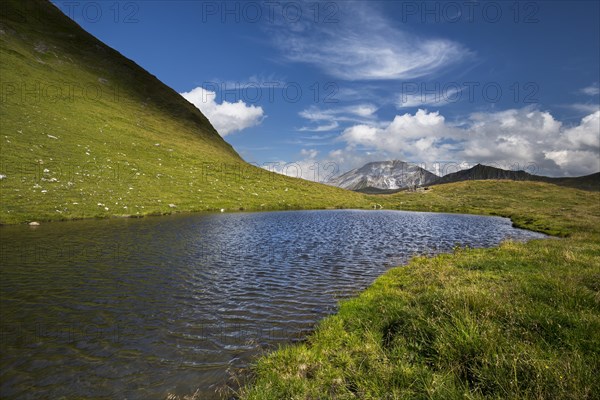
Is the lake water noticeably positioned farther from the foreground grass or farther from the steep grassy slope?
the steep grassy slope

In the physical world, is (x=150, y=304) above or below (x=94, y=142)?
below

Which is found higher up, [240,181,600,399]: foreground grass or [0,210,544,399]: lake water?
[240,181,600,399]: foreground grass

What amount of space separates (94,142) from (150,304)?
63.1m

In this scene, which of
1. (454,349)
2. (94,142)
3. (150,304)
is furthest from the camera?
(94,142)

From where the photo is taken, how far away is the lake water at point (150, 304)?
345 inches

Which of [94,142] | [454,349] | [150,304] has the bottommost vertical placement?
[150,304]

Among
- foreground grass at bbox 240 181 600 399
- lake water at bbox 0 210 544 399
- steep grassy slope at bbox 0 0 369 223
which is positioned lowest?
lake water at bbox 0 210 544 399

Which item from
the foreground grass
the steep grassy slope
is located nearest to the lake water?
the foreground grass

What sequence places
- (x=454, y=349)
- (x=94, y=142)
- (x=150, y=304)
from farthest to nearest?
(x=94, y=142) → (x=150, y=304) → (x=454, y=349)

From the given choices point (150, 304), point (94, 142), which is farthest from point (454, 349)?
point (94, 142)

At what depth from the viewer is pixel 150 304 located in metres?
14.0

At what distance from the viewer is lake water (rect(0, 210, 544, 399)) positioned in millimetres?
8766

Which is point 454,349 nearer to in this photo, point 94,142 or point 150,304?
point 150,304

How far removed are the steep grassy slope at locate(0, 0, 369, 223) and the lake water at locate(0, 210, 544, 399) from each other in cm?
1605
